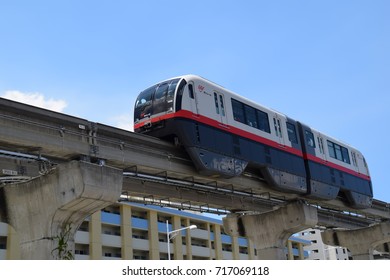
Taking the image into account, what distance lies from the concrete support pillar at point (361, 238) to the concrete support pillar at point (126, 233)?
23.7 metres

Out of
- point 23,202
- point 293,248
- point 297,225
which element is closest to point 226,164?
point 23,202

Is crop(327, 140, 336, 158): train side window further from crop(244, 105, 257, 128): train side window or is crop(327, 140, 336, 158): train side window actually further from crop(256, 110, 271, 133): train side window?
crop(244, 105, 257, 128): train side window

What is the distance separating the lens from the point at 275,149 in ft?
91.8

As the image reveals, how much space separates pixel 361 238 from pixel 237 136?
27546 mm

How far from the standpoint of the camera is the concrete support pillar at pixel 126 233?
60722 millimetres

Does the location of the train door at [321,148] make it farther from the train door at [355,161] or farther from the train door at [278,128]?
the train door at [278,128]

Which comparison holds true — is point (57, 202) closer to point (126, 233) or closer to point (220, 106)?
point (220, 106)

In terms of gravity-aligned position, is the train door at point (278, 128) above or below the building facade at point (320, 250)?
below

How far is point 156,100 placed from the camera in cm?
2328

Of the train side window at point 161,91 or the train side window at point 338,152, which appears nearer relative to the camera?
the train side window at point 161,91

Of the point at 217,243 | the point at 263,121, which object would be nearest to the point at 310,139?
→ the point at 263,121

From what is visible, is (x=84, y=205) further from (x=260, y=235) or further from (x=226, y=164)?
(x=260, y=235)

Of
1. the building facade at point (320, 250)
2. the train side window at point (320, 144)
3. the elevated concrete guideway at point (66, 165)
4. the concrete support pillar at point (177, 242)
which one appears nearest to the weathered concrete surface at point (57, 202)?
the elevated concrete guideway at point (66, 165)
